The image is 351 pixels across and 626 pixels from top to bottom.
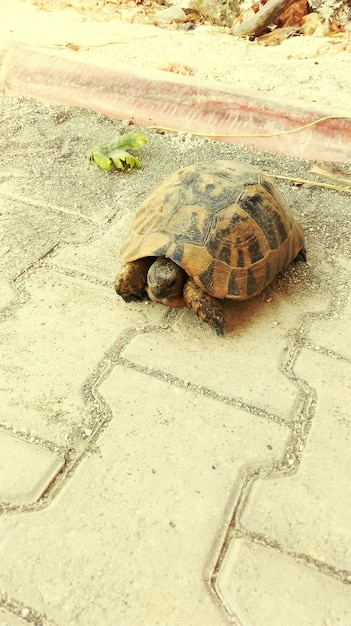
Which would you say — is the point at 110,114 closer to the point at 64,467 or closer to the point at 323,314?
the point at 323,314

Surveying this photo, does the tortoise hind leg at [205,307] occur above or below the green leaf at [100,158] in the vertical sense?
below

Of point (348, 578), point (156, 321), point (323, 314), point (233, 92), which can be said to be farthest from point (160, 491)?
point (233, 92)

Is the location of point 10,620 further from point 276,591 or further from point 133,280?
point 133,280

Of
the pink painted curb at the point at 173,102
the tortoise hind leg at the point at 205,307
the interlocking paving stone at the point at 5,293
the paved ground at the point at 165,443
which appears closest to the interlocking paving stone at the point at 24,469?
the paved ground at the point at 165,443

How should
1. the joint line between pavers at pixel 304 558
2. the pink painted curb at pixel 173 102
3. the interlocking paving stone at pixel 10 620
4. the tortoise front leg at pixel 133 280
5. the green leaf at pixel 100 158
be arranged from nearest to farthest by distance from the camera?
the interlocking paving stone at pixel 10 620, the joint line between pavers at pixel 304 558, the tortoise front leg at pixel 133 280, the green leaf at pixel 100 158, the pink painted curb at pixel 173 102

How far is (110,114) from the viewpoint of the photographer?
4.17 m

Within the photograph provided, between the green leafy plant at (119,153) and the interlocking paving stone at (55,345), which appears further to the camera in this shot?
the green leafy plant at (119,153)

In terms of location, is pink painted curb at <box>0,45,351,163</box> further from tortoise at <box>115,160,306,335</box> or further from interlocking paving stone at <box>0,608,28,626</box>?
interlocking paving stone at <box>0,608,28,626</box>

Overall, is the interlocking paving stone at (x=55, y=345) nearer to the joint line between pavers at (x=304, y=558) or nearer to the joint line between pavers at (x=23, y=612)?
the joint line between pavers at (x=23, y=612)

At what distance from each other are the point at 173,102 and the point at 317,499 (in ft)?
9.81

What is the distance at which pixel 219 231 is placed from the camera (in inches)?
95.4

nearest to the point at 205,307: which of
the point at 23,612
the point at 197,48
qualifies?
the point at 23,612

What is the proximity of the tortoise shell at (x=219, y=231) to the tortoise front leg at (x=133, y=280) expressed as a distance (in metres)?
0.05

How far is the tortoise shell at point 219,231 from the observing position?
241 centimetres
